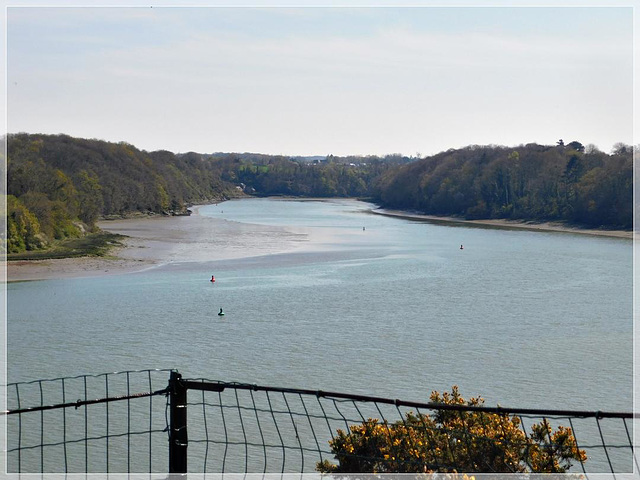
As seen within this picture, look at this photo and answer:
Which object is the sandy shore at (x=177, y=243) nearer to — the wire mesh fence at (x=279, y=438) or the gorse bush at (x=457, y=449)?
the wire mesh fence at (x=279, y=438)

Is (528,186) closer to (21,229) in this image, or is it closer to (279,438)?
(21,229)

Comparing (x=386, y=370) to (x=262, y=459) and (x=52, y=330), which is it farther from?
(x=52, y=330)

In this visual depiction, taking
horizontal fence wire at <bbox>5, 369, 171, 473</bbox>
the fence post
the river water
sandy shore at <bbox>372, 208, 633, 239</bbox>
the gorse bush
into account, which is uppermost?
the fence post

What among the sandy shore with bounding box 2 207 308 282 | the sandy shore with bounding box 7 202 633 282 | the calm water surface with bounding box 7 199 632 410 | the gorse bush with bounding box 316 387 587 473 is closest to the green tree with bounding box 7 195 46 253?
the sandy shore with bounding box 2 207 308 282

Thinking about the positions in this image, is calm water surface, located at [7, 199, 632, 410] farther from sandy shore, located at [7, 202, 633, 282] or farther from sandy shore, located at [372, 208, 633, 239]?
sandy shore, located at [372, 208, 633, 239]

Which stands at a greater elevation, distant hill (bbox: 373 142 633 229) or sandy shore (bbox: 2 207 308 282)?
distant hill (bbox: 373 142 633 229)

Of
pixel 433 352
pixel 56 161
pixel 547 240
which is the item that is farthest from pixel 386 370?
pixel 56 161

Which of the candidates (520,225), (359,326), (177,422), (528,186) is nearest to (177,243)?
(359,326)
